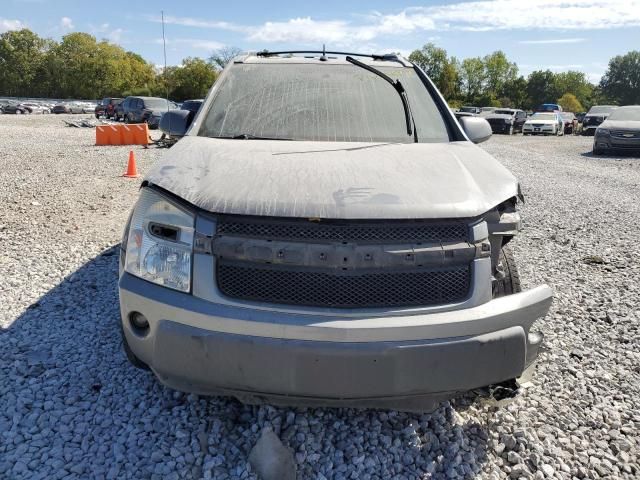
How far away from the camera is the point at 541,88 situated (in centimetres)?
9719

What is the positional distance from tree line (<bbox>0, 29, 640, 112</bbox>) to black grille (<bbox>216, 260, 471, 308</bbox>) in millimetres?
73227

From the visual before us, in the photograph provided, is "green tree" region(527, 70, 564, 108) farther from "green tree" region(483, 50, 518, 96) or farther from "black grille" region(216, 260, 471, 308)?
"black grille" region(216, 260, 471, 308)

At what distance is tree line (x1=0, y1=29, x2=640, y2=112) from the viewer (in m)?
84.4

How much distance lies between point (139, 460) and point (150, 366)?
44 cm

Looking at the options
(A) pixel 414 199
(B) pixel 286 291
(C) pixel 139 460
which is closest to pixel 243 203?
(B) pixel 286 291

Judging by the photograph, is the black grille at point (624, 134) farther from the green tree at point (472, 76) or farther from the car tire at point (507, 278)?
the green tree at point (472, 76)

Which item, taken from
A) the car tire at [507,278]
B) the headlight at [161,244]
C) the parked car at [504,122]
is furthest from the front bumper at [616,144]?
the headlight at [161,244]

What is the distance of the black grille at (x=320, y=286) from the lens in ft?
6.94

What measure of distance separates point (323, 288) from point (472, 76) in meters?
104

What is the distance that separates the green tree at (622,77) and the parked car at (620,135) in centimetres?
10225

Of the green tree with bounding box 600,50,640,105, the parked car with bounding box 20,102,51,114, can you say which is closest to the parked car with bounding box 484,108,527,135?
the parked car with bounding box 20,102,51,114

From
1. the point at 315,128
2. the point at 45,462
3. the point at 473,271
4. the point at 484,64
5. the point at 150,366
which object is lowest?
the point at 45,462

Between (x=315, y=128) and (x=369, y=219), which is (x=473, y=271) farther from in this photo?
(x=315, y=128)

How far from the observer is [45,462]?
2.31 metres
